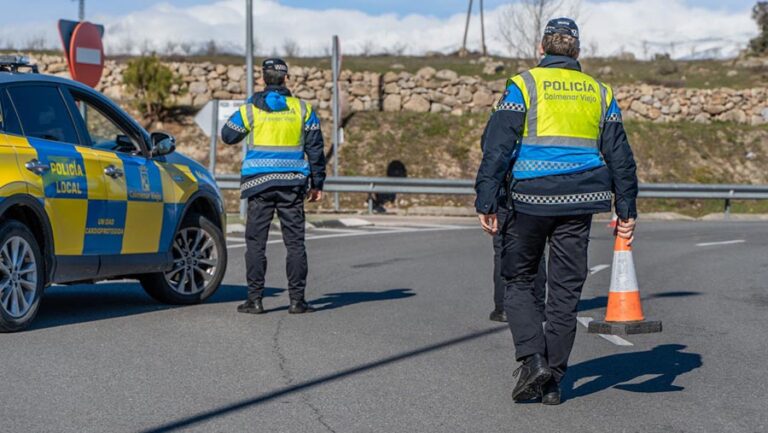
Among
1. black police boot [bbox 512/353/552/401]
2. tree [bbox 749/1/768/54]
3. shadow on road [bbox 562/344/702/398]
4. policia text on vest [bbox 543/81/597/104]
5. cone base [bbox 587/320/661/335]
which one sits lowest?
cone base [bbox 587/320/661/335]

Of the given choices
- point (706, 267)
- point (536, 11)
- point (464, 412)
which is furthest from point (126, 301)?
point (536, 11)

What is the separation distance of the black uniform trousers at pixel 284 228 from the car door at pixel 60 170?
123cm

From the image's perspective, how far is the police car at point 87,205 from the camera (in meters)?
8.27

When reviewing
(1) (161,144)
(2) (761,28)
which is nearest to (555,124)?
(1) (161,144)

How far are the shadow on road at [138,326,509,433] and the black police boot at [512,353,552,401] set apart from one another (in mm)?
1115

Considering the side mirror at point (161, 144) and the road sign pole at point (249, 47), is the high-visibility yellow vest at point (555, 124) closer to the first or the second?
the side mirror at point (161, 144)

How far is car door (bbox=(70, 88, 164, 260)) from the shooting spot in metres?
9.25

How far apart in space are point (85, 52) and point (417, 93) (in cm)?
2079

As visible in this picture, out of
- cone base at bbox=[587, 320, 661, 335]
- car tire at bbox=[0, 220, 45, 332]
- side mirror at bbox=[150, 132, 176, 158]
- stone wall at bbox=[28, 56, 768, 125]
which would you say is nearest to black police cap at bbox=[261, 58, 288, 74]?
side mirror at bbox=[150, 132, 176, 158]

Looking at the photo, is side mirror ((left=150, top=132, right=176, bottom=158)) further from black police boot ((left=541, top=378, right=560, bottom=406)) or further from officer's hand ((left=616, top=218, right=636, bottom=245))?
black police boot ((left=541, top=378, right=560, bottom=406))

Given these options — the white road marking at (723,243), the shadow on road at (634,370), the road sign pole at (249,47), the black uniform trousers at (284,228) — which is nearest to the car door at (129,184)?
the black uniform trousers at (284,228)

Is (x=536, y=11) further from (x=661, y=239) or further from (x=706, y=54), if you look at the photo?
(x=661, y=239)

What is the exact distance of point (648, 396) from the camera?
6793 mm

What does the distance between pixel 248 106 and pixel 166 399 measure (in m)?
3.96
